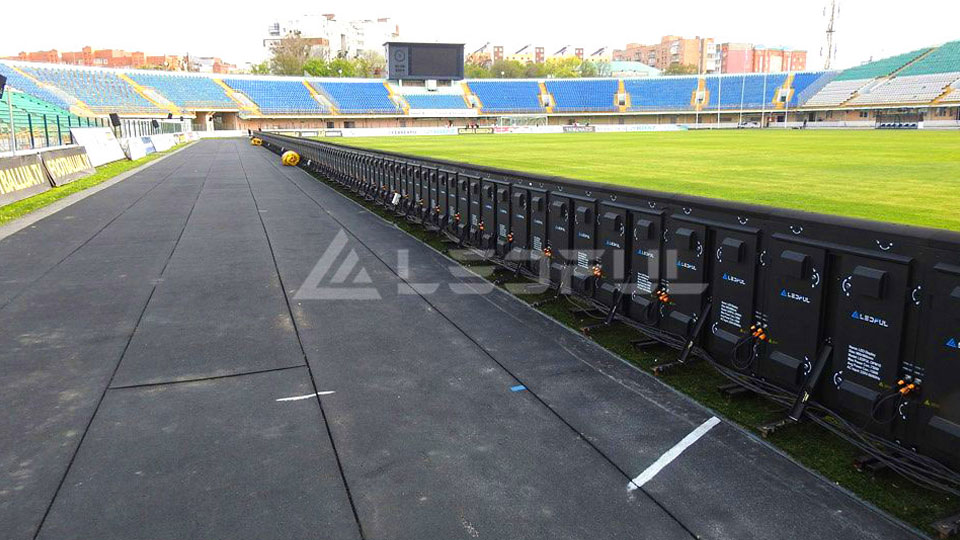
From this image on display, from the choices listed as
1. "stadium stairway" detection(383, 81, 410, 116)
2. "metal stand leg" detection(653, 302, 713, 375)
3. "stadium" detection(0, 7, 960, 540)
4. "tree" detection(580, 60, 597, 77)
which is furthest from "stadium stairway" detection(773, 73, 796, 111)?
"metal stand leg" detection(653, 302, 713, 375)

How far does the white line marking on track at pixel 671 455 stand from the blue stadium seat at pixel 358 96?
9912 cm

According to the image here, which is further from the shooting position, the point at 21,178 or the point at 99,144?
the point at 99,144

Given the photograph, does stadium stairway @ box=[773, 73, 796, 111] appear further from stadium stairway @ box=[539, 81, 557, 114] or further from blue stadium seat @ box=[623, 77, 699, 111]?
stadium stairway @ box=[539, 81, 557, 114]

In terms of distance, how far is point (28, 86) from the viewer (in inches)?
2653

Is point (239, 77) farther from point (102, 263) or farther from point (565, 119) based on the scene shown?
point (102, 263)

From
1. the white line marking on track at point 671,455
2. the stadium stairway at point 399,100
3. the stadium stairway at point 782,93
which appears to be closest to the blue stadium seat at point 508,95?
the stadium stairway at point 399,100

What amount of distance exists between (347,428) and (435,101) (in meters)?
105

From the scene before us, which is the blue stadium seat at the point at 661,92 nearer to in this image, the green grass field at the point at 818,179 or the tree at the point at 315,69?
the tree at the point at 315,69

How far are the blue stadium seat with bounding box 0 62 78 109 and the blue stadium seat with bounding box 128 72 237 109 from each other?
17.3 metres

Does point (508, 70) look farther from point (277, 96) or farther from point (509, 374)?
point (509, 374)

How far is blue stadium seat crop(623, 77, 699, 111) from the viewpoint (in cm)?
10456

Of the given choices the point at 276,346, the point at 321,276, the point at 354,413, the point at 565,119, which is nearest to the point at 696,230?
the point at 354,413

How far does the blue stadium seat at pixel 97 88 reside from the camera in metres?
75.5

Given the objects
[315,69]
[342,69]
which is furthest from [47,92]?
[342,69]
